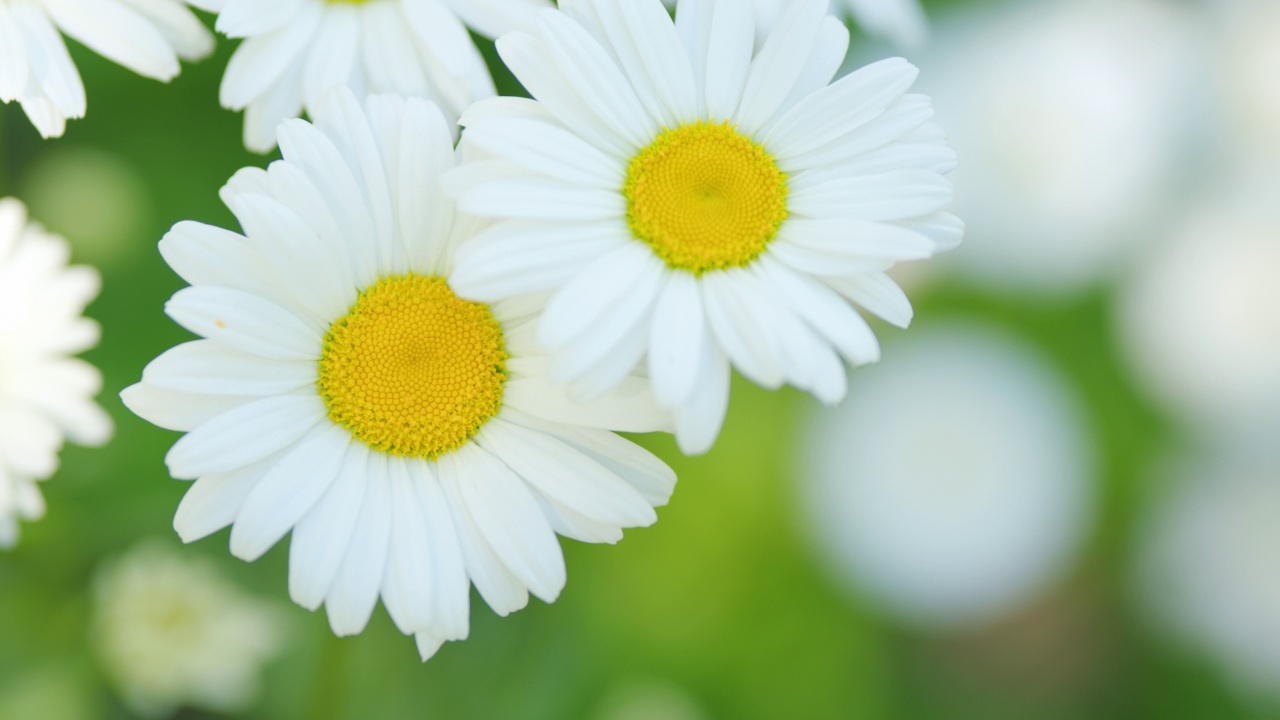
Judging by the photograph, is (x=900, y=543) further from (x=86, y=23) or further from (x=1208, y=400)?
(x=86, y=23)

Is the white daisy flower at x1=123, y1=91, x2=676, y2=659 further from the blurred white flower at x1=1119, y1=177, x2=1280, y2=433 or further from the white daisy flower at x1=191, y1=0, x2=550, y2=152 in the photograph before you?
the blurred white flower at x1=1119, y1=177, x2=1280, y2=433

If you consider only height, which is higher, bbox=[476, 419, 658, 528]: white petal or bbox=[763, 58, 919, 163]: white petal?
bbox=[763, 58, 919, 163]: white petal

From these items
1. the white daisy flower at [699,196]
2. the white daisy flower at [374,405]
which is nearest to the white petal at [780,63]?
the white daisy flower at [699,196]

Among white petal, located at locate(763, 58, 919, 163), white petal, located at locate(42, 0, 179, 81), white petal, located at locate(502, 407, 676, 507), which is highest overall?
white petal, located at locate(763, 58, 919, 163)

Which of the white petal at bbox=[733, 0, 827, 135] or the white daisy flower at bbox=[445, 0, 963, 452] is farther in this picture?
the white petal at bbox=[733, 0, 827, 135]

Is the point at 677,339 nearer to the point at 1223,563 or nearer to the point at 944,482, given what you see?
the point at 944,482

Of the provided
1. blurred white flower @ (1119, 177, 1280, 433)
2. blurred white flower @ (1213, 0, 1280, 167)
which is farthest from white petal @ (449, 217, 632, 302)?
blurred white flower @ (1213, 0, 1280, 167)

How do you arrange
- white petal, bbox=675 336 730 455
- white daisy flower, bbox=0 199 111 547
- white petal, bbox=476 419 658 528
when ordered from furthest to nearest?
white daisy flower, bbox=0 199 111 547
white petal, bbox=476 419 658 528
white petal, bbox=675 336 730 455

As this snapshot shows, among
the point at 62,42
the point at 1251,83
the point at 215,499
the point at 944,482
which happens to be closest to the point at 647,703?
the point at 944,482
